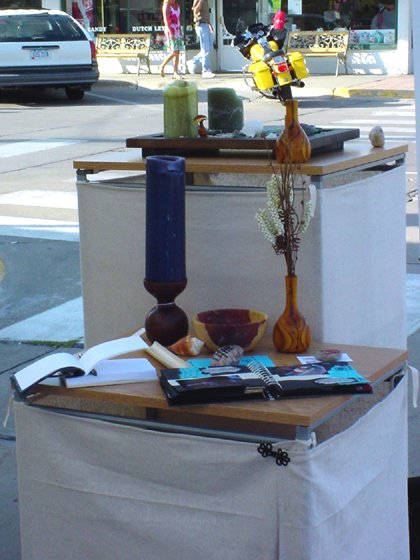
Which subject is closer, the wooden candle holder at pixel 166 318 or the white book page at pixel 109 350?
the white book page at pixel 109 350

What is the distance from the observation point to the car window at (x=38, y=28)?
1762cm

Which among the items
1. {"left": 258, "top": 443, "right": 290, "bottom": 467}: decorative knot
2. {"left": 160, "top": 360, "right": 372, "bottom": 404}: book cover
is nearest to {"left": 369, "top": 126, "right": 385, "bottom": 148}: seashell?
{"left": 160, "top": 360, "right": 372, "bottom": 404}: book cover

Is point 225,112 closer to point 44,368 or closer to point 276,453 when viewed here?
point 44,368

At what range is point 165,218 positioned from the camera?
2.98 meters

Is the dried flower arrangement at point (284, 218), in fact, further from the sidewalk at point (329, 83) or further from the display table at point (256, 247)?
the sidewalk at point (329, 83)

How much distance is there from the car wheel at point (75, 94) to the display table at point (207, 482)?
1637 cm

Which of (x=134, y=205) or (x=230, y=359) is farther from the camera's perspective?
(x=134, y=205)

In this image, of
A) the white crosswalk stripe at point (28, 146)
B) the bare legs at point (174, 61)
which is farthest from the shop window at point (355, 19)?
the white crosswalk stripe at point (28, 146)

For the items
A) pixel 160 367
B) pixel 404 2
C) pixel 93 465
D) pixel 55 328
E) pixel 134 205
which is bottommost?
pixel 55 328

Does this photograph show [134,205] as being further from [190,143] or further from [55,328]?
[55,328]

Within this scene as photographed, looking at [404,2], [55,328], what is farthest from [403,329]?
[404,2]

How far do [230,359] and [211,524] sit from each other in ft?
1.57

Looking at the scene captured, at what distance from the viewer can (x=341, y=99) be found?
707 inches

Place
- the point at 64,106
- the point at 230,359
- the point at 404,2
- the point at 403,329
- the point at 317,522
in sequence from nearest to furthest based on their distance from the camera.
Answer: the point at 317,522 → the point at 230,359 → the point at 403,329 → the point at 64,106 → the point at 404,2
